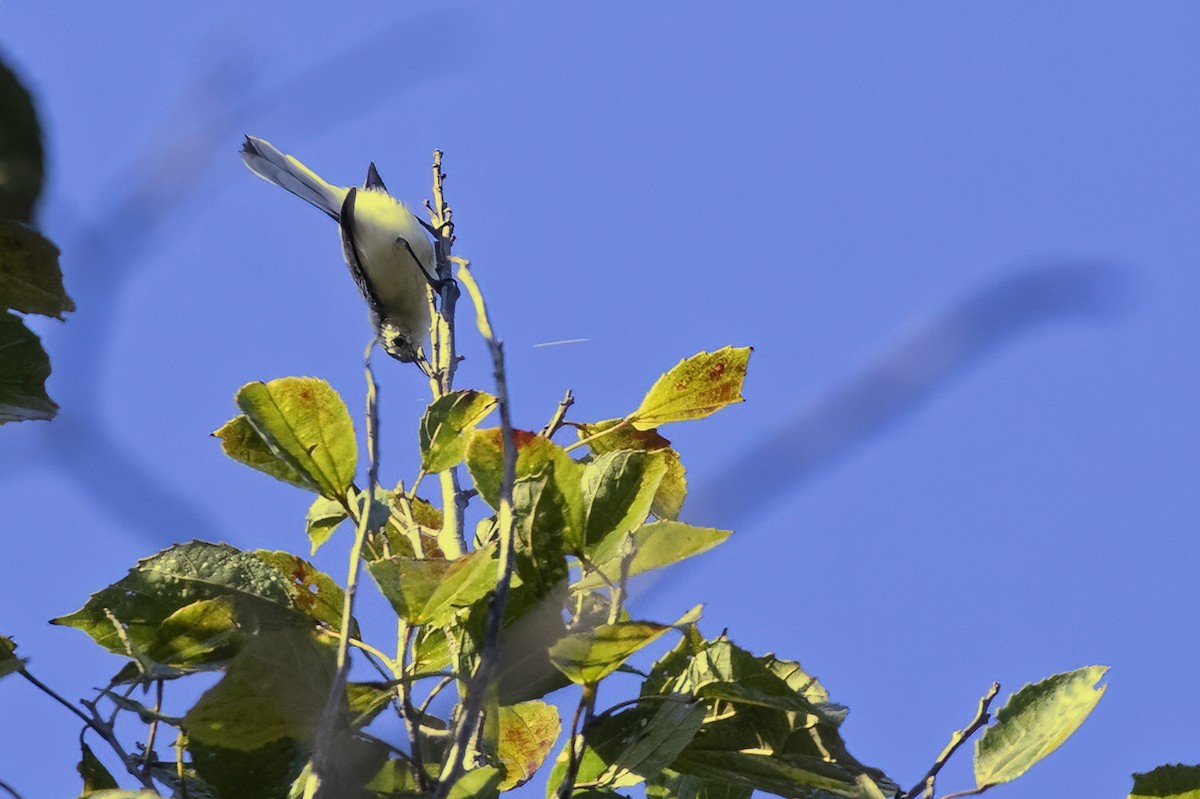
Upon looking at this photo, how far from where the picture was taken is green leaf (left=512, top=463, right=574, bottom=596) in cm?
125

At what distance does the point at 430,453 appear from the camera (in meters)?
1.45

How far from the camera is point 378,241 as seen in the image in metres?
4.33

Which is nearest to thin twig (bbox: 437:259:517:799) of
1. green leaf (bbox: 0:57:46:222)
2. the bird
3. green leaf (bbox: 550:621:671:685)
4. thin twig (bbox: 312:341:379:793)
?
thin twig (bbox: 312:341:379:793)

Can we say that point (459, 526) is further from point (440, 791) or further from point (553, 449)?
point (440, 791)

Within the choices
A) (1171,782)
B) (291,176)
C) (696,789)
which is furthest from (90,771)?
(291,176)

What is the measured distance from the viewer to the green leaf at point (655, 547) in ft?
4.03

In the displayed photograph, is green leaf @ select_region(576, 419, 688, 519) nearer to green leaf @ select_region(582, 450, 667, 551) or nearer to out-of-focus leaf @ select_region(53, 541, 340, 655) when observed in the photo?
green leaf @ select_region(582, 450, 667, 551)

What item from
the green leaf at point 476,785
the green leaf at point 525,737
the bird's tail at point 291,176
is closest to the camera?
the green leaf at point 476,785

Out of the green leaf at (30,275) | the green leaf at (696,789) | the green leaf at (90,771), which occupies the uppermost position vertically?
the green leaf at (30,275)

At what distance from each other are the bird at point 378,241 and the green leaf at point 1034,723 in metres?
2.85

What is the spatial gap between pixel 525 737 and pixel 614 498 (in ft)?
1.26

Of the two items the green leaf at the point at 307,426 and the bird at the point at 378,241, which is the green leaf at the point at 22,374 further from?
the bird at the point at 378,241

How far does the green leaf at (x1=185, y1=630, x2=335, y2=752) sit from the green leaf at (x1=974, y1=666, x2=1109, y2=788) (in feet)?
2.18

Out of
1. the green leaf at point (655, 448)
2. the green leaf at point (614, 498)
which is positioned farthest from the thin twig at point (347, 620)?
the green leaf at point (655, 448)
